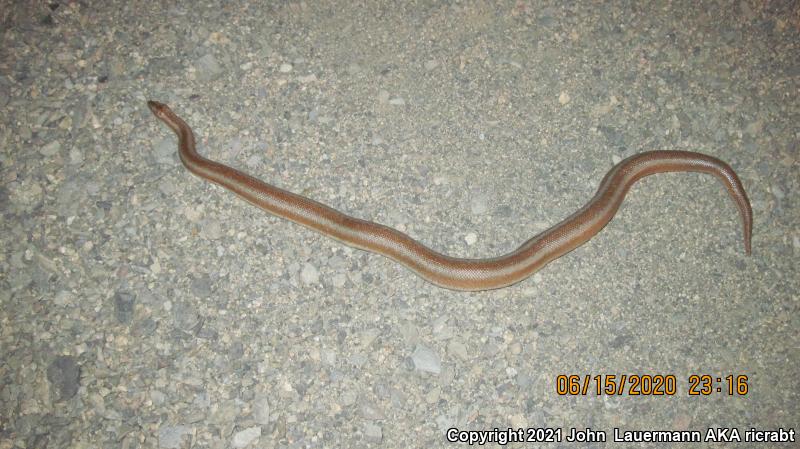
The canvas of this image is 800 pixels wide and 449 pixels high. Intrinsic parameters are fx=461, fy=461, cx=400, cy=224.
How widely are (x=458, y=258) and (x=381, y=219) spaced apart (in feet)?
2.00

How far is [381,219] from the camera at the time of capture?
3270 millimetres

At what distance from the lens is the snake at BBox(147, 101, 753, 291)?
302cm

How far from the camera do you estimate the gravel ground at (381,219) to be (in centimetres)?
287

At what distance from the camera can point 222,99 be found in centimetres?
351

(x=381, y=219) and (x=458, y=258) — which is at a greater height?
(x=381, y=219)

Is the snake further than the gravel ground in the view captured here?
Yes

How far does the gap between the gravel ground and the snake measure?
126 millimetres

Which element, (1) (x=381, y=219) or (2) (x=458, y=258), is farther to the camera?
(1) (x=381, y=219)

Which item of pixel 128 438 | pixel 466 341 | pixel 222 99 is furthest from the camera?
pixel 222 99

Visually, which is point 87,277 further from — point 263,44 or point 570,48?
point 570,48

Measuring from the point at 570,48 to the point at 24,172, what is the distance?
4173mm

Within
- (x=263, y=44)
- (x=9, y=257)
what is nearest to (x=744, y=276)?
(x=263, y=44)

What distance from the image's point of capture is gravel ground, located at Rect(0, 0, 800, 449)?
287 cm

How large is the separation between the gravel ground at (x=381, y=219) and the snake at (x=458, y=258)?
13 cm
